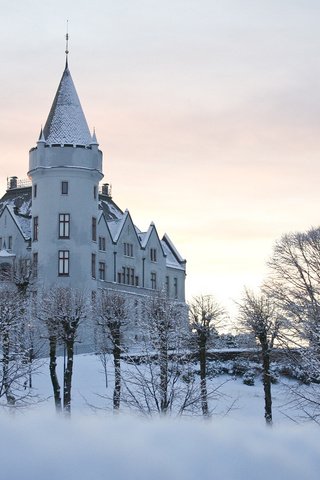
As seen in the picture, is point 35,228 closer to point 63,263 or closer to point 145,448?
point 63,263

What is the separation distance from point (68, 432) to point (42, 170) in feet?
264

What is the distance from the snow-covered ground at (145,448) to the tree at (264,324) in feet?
148

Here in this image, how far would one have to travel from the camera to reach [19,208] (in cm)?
9694

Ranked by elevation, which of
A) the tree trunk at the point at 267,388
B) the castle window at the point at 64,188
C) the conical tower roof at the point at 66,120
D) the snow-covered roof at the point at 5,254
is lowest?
the tree trunk at the point at 267,388

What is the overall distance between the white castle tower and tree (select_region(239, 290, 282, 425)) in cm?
2989

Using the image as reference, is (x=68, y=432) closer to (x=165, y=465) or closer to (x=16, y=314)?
(x=165, y=465)

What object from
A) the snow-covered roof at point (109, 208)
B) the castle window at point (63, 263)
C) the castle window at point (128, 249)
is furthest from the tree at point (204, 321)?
the snow-covered roof at point (109, 208)

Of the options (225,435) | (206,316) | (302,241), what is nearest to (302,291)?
(302,241)

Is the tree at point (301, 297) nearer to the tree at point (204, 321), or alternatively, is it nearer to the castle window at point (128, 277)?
the tree at point (204, 321)

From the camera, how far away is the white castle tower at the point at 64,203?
81.6 m

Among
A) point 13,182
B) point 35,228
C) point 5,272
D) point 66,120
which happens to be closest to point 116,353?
point 5,272

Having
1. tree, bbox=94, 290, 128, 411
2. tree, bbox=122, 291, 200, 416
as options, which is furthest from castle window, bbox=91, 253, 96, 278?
tree, bbox=122, 291, 200, 416

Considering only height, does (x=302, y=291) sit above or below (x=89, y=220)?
below

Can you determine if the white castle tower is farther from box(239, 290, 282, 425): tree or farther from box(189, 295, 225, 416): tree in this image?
box(239, 290, 282, 425): tree
